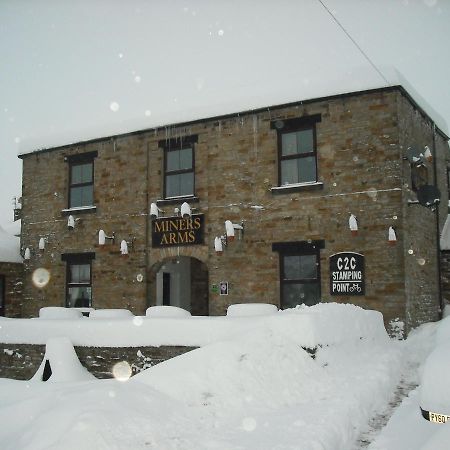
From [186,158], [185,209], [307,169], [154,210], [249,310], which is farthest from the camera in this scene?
[186,158]

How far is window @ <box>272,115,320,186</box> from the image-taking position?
40.9ft

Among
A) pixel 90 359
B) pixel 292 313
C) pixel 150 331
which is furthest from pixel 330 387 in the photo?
pixel 90 359

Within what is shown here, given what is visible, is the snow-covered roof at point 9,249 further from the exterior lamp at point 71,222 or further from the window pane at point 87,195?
the window pane at point 87,195

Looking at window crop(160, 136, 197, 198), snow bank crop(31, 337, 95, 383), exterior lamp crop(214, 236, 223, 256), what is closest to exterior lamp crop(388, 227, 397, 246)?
exterior lamp crop(214, 236, 223, 256)

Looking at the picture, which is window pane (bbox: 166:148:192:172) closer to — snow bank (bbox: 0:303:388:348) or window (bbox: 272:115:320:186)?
window (bbox: 272:115:320:186)

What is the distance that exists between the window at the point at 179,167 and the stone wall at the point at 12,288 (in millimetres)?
6061

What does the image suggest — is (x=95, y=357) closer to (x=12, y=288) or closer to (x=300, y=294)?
(x=300, y=294)

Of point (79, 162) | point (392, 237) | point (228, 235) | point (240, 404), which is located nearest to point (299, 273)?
point (228, 235)

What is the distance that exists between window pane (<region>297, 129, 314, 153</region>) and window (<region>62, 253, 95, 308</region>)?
7068mm

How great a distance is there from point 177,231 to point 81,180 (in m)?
4.19

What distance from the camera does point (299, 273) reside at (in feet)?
40.8

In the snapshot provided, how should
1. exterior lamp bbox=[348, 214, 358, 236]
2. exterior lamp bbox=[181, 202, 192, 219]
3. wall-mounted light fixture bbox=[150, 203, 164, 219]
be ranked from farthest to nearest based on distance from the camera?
wall-mounted light fixture bbox=[150, 203, 164, 219], exterior lamp bbox=[181, 202, 192, 219], exterior lamp bbox=[348, 214, 358, 236]

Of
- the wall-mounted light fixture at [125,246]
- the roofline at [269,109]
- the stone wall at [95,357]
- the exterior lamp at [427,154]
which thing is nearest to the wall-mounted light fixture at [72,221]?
the wall-mounted light fixture at [125,246]

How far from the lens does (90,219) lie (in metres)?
15.2
